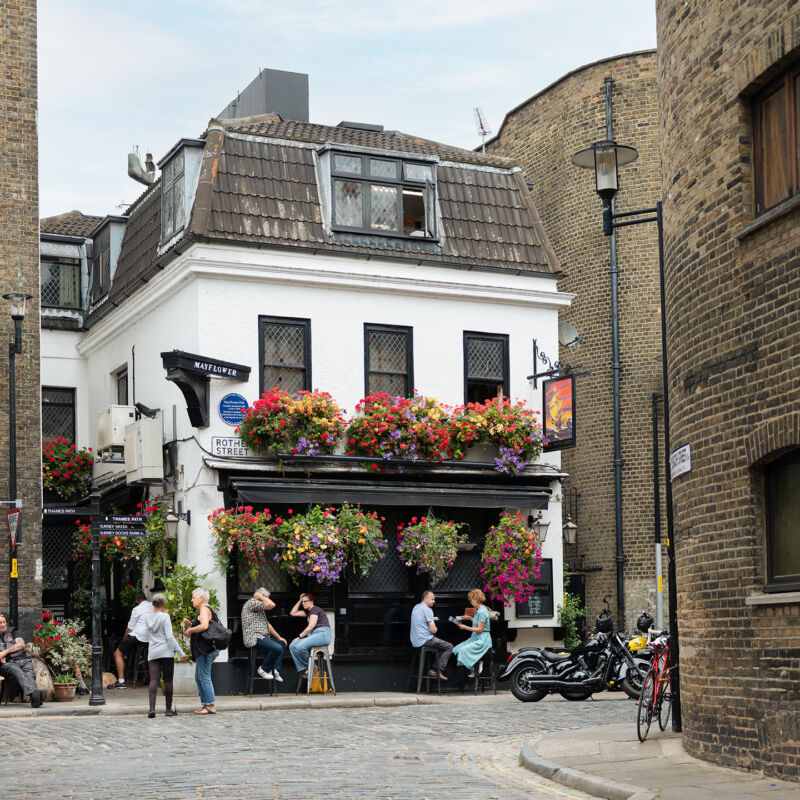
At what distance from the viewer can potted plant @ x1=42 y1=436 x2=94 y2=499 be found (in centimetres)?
2548

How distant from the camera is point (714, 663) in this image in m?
11.6

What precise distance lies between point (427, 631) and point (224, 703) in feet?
13.2

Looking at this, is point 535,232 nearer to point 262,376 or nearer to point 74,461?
point 262,376

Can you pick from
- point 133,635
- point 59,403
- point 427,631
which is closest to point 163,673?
point 133,635

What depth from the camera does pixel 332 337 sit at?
2325cm

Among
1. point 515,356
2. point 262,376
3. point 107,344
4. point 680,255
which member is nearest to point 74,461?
point 107,344

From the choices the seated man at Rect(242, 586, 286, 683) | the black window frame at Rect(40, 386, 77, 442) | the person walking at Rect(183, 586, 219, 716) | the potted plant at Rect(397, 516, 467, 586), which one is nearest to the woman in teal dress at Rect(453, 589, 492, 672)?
the potted plant at Rect(397, 516, 467, 586)

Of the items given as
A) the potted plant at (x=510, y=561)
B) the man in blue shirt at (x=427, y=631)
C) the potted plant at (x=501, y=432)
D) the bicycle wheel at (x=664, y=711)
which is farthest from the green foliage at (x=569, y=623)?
the bicycle wheel at (x=664, y=711)

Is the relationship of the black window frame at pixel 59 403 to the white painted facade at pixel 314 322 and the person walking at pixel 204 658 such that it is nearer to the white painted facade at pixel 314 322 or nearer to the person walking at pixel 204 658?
the white painted facade at pixel 314 322

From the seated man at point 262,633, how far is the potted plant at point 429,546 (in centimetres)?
Result: 273

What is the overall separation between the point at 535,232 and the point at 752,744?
16.0m

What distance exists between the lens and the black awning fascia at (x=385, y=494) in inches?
854

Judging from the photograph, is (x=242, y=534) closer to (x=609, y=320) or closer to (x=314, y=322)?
(x=314, y=322)

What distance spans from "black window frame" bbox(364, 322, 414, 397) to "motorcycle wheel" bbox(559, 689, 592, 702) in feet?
21.2
